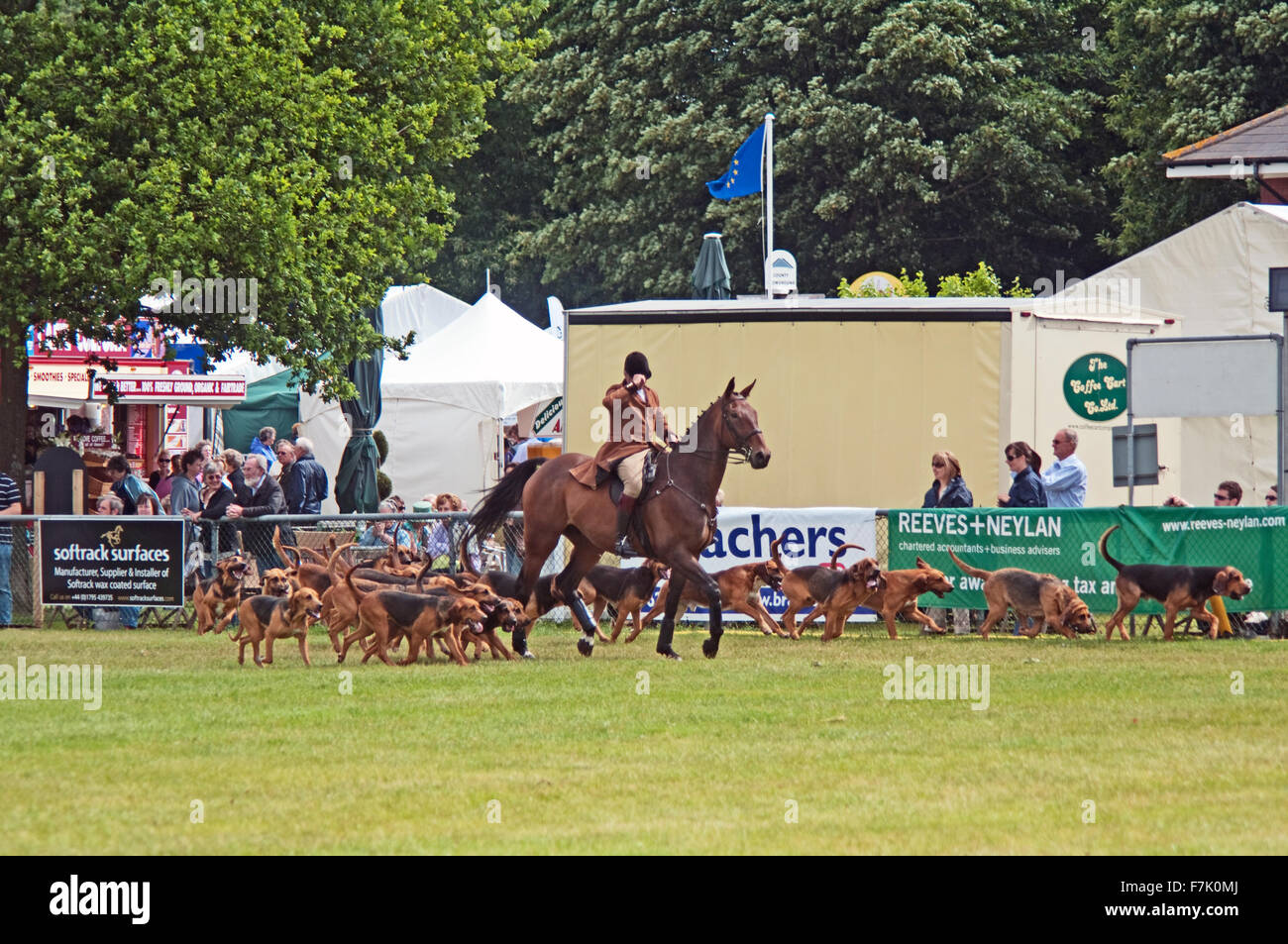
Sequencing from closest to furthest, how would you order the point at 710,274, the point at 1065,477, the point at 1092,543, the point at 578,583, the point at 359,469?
the point at 578,583, the point at 1092,543, the point at 1065,477, the point at 359,469, the point at 710,274

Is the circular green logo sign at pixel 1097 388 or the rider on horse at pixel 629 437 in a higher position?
the circular green logo sign at pixel 1097 388

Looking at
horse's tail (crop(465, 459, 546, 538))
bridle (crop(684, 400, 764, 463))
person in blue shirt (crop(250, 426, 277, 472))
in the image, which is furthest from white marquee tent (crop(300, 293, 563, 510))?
bridle (crop(684, 400, 764, 463))

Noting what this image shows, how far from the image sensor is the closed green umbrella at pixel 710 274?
30109 millimetres

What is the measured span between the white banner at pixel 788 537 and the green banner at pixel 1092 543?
0.39 metres

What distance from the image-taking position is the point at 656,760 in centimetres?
1096

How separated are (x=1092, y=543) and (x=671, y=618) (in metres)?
4.84

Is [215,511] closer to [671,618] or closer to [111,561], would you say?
[111,561]

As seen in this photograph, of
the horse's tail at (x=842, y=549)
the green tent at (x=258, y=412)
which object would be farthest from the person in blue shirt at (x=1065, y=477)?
the green tent at (x=258, y=412)

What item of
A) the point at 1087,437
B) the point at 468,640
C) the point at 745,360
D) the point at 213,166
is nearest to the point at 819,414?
the point at 745,360

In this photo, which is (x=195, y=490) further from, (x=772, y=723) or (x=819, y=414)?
(x=772, y=723)

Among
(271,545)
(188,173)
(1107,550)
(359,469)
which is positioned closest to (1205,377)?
(1107,550)

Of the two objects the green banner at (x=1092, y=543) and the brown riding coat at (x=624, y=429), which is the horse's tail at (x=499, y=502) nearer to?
the brown riding coat at (x=624, y=429)

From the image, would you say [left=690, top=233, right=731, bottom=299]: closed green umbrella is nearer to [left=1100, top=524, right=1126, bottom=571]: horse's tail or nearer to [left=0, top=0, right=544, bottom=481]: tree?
[left=0, top=0, right=544, bottom=481]: tree
